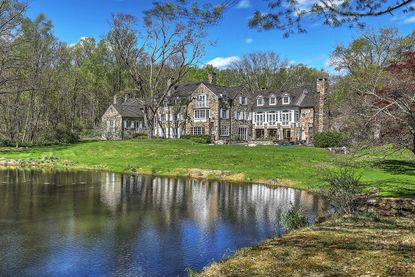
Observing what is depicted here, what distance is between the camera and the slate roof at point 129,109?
235 ft

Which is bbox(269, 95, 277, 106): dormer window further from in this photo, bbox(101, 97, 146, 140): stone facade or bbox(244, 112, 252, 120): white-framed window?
bbox(101, 97, 146, 140): stone facade

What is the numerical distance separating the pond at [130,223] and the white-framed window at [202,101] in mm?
40801

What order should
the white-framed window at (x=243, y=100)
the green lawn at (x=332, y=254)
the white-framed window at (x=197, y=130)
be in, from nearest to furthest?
the green lawn at (x=332, y=254) < the white-framed window at (x=197, y=130) < the white-framed window at (x=243, y=100)

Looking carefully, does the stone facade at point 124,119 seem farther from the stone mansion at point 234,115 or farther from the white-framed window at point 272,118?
the white-framed window at point 272,118

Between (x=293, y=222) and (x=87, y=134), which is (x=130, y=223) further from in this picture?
(x=87, y=134)

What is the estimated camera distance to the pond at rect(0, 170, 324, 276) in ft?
32.4

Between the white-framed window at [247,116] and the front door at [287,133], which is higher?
the white-framed window at [247,116]

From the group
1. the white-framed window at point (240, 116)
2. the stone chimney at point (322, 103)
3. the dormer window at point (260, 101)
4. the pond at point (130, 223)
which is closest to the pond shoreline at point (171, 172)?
the pond at point (130, 223)

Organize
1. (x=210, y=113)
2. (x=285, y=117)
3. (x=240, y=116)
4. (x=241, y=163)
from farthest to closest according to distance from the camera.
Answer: (x=240, y=116) < (x=285, y=117) < (x=210, y=113) < (x=241, y=163)

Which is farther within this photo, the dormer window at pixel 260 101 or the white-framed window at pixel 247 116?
the white-framed window at pixel 247 116

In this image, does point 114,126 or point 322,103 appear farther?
point 114,126

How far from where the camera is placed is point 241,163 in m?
30.7

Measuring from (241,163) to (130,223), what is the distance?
17.5m

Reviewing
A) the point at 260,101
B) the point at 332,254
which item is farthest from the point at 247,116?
the point at 332,254
